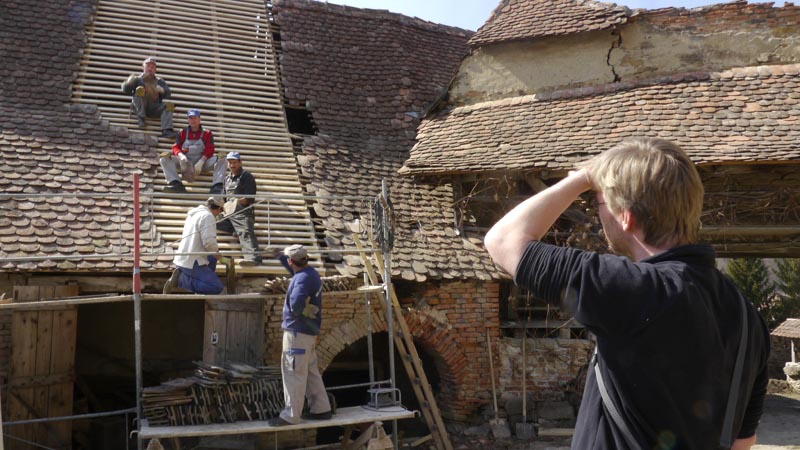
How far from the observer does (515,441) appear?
1127 centimetres

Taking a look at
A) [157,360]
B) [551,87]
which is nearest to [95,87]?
[157,360]

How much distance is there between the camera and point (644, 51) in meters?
12.9

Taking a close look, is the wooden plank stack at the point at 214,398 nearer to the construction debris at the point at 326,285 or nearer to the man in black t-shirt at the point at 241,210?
the construction debris at the point at 326,285

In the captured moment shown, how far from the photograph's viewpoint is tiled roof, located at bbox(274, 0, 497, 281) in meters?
11.7

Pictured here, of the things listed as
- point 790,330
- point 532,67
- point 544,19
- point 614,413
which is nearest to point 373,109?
point 532,67

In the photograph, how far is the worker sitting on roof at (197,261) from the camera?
8914 millimetres

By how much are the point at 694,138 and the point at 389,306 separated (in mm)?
5284

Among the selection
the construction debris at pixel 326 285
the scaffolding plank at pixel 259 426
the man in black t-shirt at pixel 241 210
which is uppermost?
the man in black t-shirt at pixel 241 210

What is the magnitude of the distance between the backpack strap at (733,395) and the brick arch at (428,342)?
29.1 feet

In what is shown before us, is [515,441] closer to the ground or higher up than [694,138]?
closer to the ground

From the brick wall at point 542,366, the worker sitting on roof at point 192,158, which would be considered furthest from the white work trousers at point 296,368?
the brick wall at point 542,366

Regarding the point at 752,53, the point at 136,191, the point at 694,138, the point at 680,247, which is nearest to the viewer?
the point at 680,247

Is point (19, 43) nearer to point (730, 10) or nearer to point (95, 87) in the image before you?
point (95, 87)

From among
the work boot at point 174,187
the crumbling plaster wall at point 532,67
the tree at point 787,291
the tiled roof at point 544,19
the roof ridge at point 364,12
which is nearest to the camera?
the work boot at point 174,187
